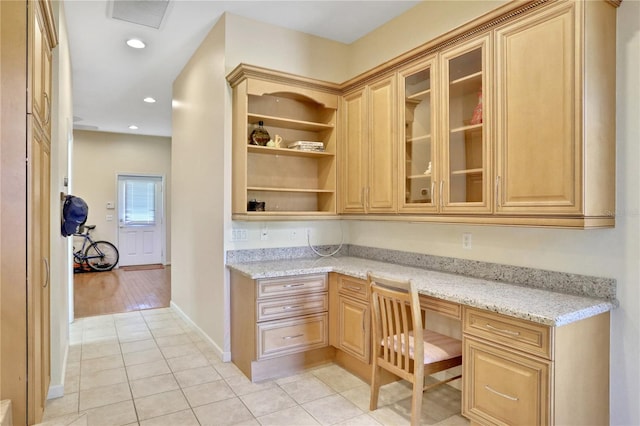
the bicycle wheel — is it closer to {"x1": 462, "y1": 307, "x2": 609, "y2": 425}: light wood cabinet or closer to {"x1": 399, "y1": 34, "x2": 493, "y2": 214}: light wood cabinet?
{"x1": 399, "y1": 34, "x2": 493, "y2": 214}: light wood cabinet

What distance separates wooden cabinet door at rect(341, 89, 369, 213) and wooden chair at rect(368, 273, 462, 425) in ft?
3.56

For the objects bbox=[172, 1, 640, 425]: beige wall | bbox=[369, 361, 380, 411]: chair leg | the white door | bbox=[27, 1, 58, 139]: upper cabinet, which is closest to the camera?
bbox=[27, 1, 58, 139]: upper cabinet

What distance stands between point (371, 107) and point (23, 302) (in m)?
2.63

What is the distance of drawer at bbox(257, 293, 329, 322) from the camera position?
2859 mm

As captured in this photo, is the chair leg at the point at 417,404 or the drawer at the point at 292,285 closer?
the chair leg at the point at 417,404

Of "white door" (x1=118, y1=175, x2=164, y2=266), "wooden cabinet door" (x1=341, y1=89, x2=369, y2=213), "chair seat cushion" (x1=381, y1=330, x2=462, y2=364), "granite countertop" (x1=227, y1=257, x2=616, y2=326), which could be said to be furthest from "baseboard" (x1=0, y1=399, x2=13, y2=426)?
"white door" (x1=118, y1=175, x2=164, y2=266)

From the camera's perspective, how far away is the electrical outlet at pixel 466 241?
2.73m

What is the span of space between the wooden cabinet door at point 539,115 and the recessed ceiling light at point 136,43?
3317 millimetres

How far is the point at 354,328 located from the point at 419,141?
1.45 m

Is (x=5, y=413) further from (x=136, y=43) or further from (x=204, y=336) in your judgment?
(x=136, y=43)

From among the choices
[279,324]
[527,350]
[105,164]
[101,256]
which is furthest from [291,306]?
[105,164]

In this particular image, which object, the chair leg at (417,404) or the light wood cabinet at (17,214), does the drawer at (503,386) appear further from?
the light wood cabinet at (17,214)

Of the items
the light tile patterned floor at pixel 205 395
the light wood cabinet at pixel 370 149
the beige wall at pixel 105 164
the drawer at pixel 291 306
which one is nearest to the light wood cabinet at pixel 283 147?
the light wood cabinet at pixel 370 149

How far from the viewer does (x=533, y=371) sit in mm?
1778
